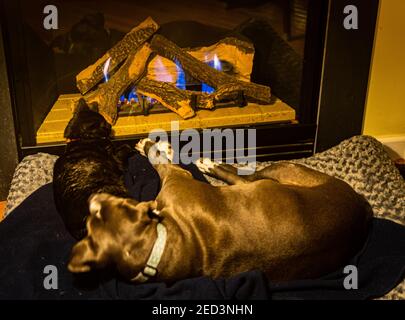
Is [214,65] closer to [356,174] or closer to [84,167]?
[356,174]

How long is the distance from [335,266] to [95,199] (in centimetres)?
95

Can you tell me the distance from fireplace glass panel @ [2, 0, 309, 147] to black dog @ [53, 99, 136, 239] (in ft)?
0.74

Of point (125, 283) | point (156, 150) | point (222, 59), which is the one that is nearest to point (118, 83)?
point (156, 150)

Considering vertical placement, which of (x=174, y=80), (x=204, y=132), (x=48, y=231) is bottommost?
(x=48, y=231)

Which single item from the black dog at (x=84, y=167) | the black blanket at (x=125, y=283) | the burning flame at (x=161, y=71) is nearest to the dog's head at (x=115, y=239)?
the black blanket at (x=125, y=283)

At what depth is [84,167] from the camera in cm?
228

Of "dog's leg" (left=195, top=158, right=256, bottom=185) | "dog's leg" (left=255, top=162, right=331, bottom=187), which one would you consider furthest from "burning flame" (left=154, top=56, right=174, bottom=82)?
"dog's leg" (left=255, top=162, right=331, bottom=187)

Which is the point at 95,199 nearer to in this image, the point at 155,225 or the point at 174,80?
the point at 155,225

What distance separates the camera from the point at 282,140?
10.0 feet

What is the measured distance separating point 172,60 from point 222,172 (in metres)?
0.80

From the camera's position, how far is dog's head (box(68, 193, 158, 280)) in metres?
1.69

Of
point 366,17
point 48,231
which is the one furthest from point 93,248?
point 366,17

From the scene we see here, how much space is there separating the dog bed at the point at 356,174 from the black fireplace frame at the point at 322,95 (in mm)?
201

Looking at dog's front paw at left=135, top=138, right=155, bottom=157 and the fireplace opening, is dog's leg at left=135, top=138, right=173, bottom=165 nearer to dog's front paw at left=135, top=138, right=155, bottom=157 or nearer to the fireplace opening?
dog's front paw at left=135, top=138, right=155, bottom=157
